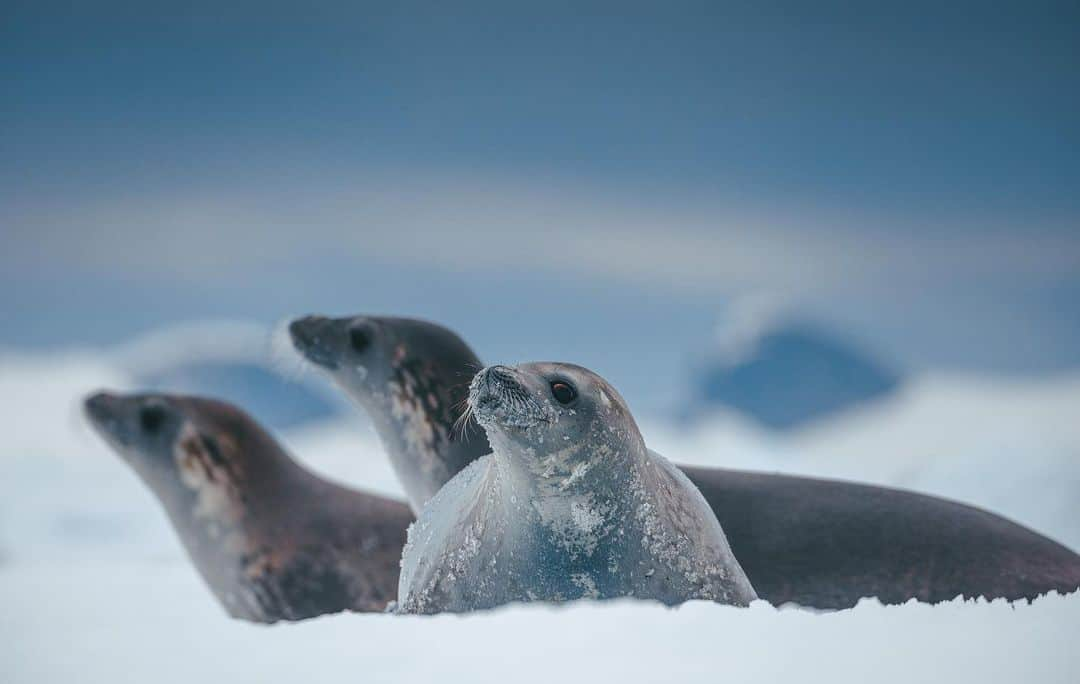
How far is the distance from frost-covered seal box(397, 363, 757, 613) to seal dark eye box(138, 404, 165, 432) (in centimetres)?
283

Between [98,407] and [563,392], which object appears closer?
[563,392]

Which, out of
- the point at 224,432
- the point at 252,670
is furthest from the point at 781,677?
the point at 224,432

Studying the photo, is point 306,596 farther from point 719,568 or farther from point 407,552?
point 719,568

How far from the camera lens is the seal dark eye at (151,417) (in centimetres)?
513

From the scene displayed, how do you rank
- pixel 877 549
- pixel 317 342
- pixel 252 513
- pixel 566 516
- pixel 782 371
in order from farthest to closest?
pixel 782 371 → pixel 252 513 → pixel 317 342 → pixel 877 549 → pixel 566 516

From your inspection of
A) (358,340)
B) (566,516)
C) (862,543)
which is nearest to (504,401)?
(566,516)

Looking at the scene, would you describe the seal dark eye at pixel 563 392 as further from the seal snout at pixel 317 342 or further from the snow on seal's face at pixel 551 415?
the seal snout at pixel 317 342

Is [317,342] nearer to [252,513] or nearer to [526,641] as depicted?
[252,513]

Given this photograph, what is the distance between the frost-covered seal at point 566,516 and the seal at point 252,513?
2181mm

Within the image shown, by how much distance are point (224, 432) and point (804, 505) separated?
2655 millimetres

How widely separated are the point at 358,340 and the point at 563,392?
7.66 feet

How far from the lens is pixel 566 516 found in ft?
8.18

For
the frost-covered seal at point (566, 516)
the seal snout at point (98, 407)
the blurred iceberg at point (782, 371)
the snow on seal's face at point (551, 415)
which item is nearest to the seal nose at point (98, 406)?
the seal snout at point (98, 407)

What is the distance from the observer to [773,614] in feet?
7.36
